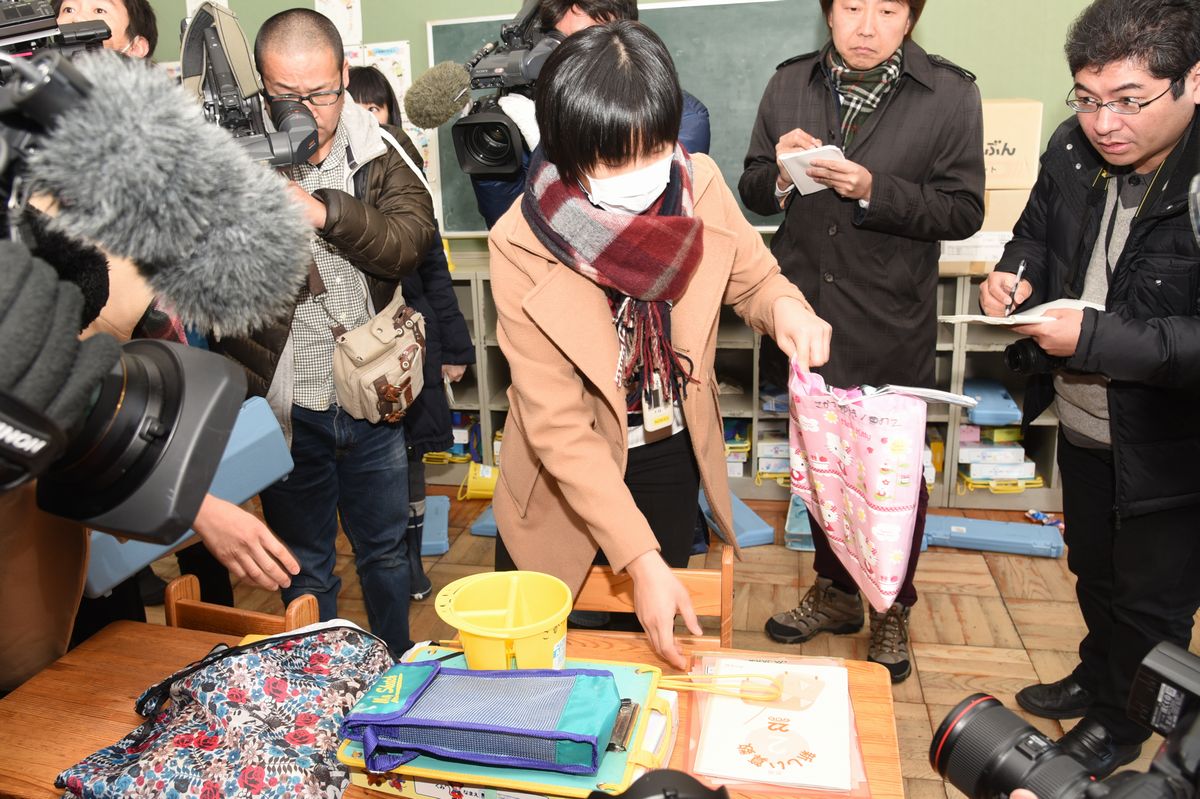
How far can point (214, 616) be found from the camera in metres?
1.38

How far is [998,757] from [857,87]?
70.7 inches

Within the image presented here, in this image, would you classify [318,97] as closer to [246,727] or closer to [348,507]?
[348,507]

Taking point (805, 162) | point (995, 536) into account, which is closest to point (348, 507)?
point (805, 162)

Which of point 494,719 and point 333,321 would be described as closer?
point 494,719

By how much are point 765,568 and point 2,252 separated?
2.66m

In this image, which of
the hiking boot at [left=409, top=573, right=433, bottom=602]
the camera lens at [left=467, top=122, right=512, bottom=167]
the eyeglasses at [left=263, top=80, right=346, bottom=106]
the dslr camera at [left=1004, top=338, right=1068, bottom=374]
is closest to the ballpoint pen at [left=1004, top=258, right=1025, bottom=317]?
the dslr camera at [left=1004, top=338, right=1068, bottom=374]

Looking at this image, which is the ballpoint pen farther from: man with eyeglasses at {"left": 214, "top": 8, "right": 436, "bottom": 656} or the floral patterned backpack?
the floral patterned backpack

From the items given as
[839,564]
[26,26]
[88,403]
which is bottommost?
[839,564]

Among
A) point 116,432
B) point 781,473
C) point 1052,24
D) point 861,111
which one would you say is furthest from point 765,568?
point 116,432

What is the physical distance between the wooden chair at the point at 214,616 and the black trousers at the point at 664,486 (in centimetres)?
37

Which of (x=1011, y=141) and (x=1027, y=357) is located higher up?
(x=1011, y=141)

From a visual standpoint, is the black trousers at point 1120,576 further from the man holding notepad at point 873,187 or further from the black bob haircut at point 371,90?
the black bob haircut at point 371,90

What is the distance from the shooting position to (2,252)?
22.2 inches

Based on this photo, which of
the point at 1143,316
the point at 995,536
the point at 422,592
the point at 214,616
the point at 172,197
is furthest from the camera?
the point at 995,536
